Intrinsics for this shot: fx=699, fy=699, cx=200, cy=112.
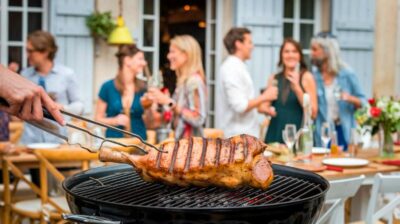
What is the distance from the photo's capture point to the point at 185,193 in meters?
2.63

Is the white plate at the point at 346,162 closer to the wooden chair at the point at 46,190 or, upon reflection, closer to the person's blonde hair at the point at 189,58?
the person's blonde hair at the point at 189,58

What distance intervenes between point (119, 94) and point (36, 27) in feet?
8.89

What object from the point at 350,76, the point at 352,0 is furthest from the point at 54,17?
the point at 352,0

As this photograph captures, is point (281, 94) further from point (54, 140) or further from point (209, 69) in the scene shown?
point (209, 69)

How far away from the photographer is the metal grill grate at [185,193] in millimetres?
2469

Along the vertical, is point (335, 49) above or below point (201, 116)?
above

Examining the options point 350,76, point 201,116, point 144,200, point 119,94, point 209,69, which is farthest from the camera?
point 209,69

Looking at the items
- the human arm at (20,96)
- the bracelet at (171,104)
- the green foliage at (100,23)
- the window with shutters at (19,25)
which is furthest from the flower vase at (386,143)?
the window with shutters at (19,25)

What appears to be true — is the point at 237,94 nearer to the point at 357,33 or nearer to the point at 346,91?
the point at 346,91

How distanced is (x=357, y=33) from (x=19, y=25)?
14.8 feet

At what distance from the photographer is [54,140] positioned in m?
5.83

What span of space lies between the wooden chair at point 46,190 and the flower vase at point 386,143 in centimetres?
206

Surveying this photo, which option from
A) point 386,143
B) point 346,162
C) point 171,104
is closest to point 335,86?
point 386,143

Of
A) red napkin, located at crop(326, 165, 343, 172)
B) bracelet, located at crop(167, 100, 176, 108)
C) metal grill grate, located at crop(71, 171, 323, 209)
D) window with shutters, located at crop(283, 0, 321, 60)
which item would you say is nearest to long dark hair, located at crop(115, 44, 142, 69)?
bracelet, located at crop(167, 100, 176, 108)
